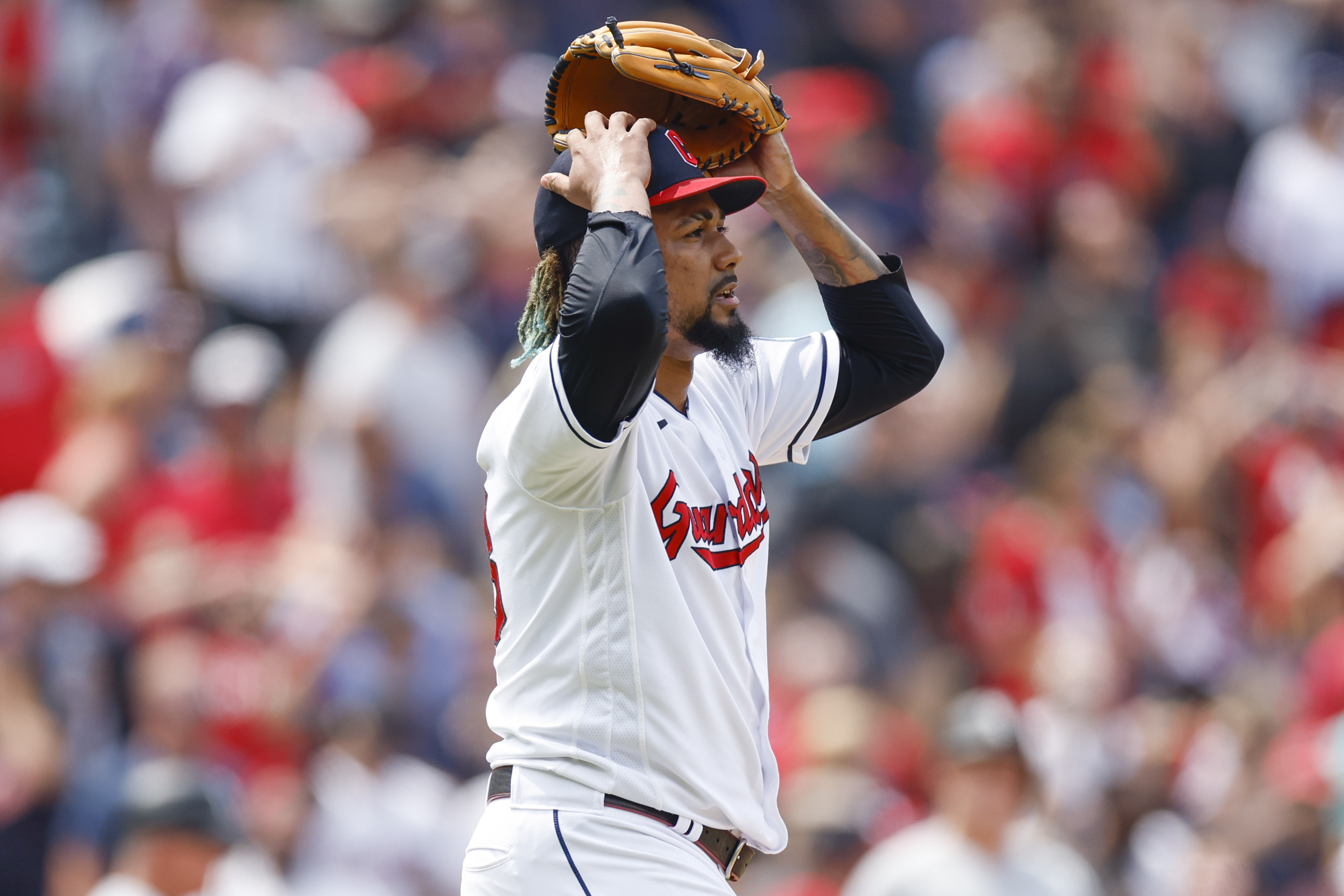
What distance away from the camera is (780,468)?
25.3 feet

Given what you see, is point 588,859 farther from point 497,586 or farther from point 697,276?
point 697,276

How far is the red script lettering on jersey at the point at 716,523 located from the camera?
285 centimetres

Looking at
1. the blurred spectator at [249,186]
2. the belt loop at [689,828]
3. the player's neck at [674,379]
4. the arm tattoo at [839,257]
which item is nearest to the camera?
the belt loop at [689,828]

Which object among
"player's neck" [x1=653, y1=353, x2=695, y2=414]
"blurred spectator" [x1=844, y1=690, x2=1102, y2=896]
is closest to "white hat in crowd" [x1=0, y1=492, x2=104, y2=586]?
"blurred spectator" [x1=844, y1=690, x2=1102, y2=896]

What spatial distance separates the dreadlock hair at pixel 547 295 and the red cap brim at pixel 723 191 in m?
0.17

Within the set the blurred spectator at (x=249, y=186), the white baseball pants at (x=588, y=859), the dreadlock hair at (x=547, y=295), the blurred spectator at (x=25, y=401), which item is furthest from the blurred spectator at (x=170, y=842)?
the blurred spectator at (x=249, y=186)

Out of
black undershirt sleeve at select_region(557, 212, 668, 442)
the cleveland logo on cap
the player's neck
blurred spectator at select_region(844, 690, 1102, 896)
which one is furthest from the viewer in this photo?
blurred spectator at select_region(844, 690, 1102, 896)

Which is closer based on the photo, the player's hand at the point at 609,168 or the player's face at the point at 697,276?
the player's hand at the point at 609,168

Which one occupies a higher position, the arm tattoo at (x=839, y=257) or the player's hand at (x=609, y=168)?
the player's hand at (x=609, y=168)

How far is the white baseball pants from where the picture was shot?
2.74 m

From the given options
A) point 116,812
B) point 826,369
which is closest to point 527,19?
point 116,812

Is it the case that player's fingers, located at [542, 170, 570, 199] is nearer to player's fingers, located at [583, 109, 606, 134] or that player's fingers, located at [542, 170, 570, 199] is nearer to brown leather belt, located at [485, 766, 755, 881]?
player's fingers, located at [583, 109, 606, 134]

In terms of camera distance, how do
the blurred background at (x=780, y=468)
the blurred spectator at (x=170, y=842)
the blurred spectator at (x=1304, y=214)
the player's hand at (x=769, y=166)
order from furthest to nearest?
the blurred spectator at (x=1304, y=214) < the blurred background at (x=780, y=468) < the blurred spectator at (x=170, y=842) < the player's hand at (x=769, y=166)

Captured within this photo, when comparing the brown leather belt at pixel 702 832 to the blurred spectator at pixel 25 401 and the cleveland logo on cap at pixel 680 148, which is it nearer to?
the cleveland logo on cap at pixel 680 148
